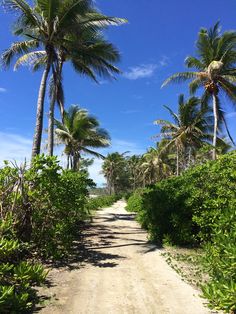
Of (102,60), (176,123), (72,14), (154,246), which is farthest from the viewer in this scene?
(176,123)

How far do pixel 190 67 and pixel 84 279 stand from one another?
22.6 meters

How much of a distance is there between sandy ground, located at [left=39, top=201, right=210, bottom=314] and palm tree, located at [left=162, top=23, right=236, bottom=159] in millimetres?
17007

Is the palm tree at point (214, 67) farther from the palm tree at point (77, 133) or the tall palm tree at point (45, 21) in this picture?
the tall palm tree at point (45, 21)

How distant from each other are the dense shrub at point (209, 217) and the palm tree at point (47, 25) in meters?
5.30

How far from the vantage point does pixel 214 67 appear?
78.1 ft

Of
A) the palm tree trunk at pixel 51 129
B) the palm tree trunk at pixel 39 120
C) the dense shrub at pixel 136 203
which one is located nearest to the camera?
the palm tree trunk at pixel 39 120

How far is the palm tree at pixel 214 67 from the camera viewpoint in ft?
80.3

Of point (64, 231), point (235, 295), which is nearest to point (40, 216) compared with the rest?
point (64, 231)

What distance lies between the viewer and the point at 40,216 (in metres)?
8.44

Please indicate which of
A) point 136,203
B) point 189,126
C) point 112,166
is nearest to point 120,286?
point 136,203

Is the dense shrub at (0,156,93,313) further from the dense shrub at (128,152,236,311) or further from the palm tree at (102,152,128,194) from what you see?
the palm tree at (102,152,128,194)

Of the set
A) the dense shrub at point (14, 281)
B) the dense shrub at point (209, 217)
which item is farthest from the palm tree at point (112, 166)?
the dense shrub at point (14, 281)

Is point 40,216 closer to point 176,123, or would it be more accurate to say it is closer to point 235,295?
point 235,295

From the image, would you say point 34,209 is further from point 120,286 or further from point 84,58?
point 84,58
